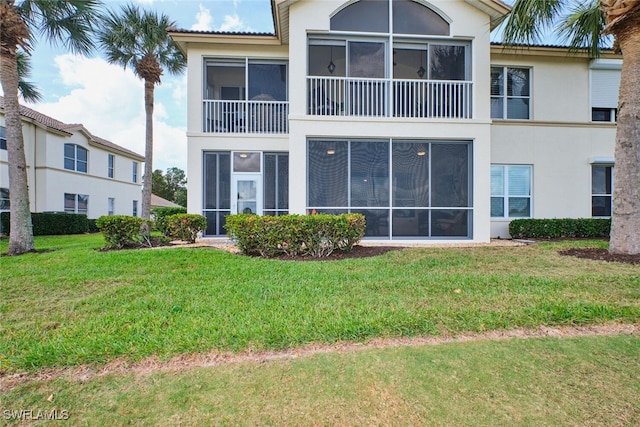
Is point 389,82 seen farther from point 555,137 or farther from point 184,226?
point 184,226

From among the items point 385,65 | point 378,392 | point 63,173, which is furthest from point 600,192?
point 63,173

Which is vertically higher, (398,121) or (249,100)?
(249,100)

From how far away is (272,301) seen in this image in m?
4.34

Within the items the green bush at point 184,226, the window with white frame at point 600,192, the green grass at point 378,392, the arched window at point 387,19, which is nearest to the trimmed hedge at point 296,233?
the green bush at point 184,226

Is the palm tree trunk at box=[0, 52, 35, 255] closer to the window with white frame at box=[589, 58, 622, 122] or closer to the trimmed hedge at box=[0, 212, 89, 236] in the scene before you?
the trimmed hedge at box=[0, 212, 89, 236]

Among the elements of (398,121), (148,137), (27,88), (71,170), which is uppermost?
(27,88)

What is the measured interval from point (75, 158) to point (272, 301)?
2285 cm

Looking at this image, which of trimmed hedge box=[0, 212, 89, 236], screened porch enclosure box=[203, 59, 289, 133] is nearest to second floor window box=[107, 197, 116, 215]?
trimmed hedge box=[0, 212, 89, 236]

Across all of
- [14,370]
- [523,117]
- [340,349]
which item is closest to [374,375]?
[340,349]

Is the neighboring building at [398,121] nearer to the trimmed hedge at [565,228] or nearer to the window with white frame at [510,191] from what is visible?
the window with white frame at [510,191]

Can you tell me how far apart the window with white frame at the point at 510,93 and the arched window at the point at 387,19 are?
328 cm

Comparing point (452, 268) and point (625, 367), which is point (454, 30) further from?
point (625, 367)

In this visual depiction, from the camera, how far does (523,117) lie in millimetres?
12047

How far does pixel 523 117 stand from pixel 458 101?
361cm
